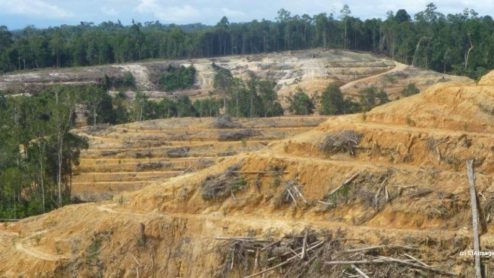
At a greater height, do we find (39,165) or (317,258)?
(317,258)

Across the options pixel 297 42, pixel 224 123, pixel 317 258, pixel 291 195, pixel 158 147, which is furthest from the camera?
pixel 297 42

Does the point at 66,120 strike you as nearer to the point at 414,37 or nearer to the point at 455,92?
the point at 455,92

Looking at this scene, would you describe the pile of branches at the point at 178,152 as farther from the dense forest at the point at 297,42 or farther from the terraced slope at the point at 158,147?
the dense forest at the point at 297,42

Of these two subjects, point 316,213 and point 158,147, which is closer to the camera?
point 316,213

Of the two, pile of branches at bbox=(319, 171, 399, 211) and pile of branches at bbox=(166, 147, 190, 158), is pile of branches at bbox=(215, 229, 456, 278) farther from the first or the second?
pile of branches at bbox=(166, 147, 190, 158)

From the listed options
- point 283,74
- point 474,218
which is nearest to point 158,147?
point 474,218

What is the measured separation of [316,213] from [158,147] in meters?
36.0

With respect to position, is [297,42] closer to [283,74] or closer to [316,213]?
[283,74]

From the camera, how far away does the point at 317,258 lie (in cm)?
2139

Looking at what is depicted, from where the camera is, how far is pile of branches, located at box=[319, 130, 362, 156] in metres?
24.7

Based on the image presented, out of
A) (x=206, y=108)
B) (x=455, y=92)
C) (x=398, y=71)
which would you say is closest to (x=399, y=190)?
(x=455, y=92)

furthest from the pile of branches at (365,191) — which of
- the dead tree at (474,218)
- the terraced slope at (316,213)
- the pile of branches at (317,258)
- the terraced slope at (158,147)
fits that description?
the terraced slope at (158,147)

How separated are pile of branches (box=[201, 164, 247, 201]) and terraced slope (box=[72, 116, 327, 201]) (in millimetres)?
21104

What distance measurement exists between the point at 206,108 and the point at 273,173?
208ft
